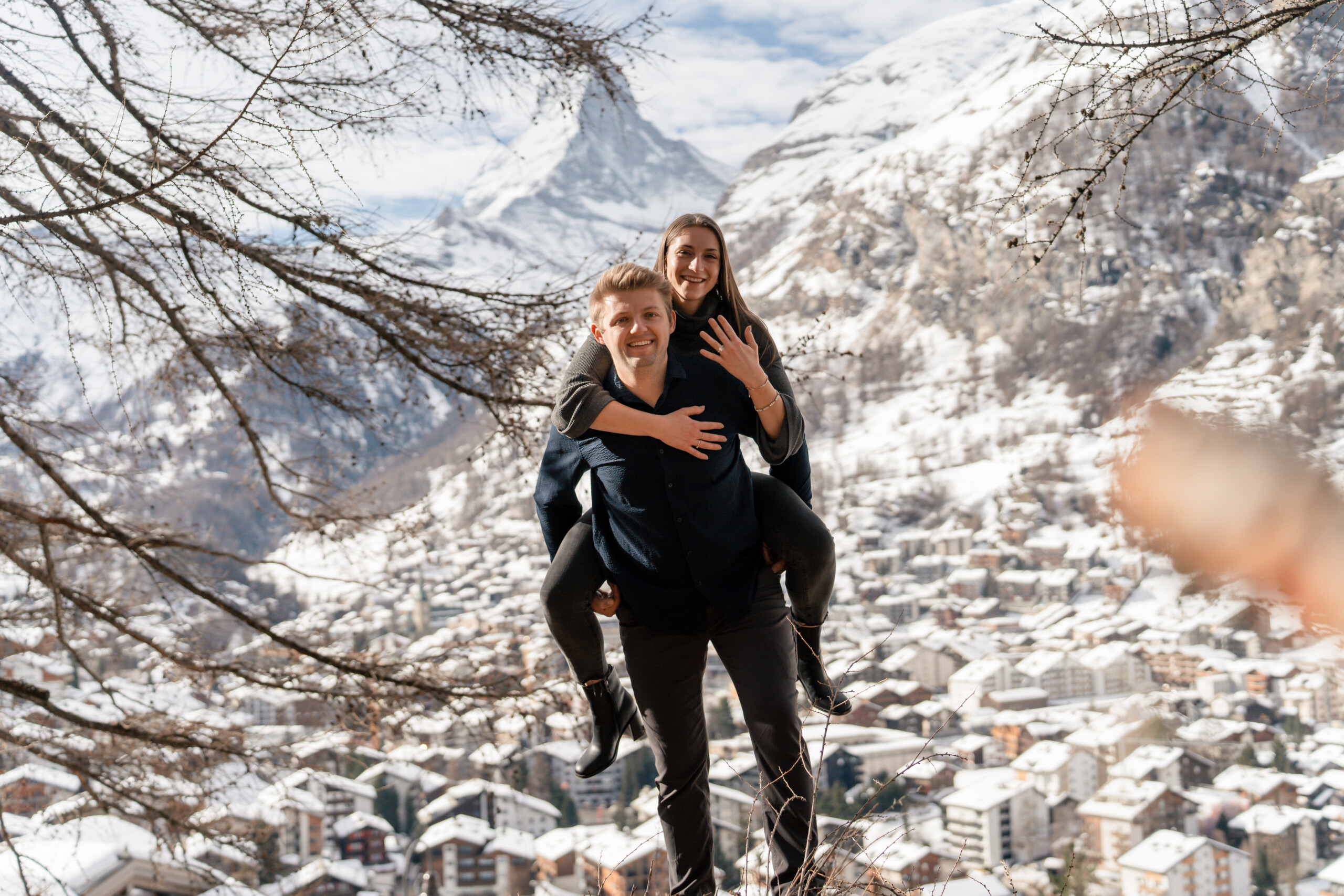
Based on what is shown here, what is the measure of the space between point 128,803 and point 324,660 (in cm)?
97

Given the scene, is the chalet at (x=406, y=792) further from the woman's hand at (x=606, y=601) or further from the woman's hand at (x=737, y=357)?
the woman's hand at (x=737, y=357)


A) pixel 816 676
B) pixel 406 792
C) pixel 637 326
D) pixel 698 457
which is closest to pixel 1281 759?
pixel 406 792

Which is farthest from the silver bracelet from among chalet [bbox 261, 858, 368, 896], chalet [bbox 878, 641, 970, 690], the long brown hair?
chalet [bbox 878, 641, 970, 690]

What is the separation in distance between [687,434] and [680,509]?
0.16 m

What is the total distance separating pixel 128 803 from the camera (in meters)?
3.84

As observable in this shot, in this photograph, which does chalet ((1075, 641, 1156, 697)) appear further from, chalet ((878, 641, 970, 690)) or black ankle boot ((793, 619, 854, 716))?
black ankle boot ((793, 619, 854, 716))

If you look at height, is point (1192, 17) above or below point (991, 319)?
below

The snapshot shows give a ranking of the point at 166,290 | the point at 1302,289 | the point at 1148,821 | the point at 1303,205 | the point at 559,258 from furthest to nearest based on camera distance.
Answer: the point at 1303,205 → the point at 1302,289 → the point at 1148,821 → the point at 166,290 → the point at 559,258

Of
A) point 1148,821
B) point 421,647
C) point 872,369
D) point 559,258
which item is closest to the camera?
point 559,258

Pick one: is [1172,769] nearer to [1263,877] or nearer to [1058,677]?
[1263,877]

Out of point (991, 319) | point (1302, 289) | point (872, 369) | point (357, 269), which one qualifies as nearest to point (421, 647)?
point (357, 269)

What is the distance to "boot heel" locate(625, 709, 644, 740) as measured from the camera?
2145 mm

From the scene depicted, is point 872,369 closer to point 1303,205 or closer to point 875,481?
point 875,481

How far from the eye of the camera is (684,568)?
74.9 inches
